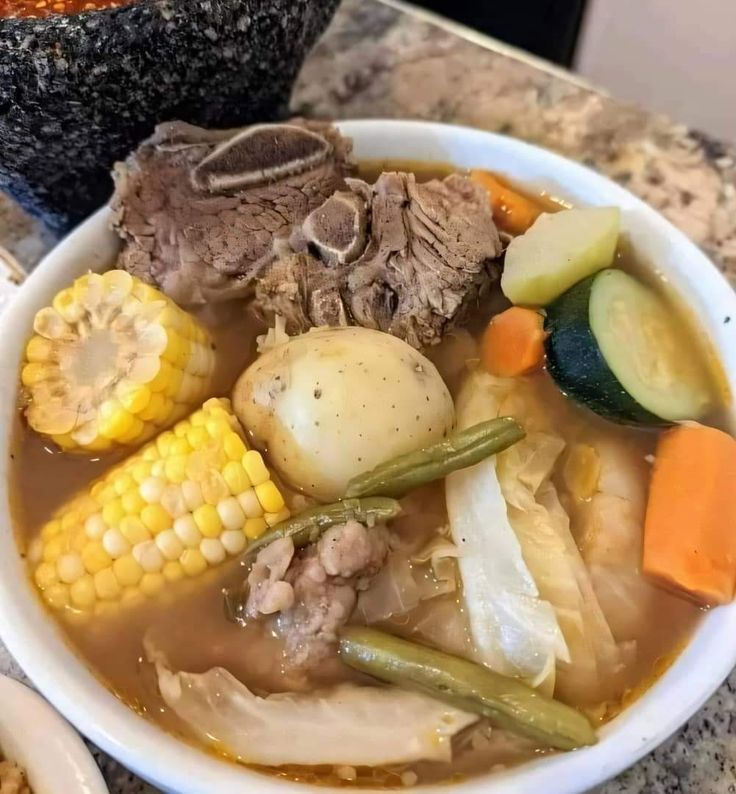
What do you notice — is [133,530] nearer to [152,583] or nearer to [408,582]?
[152,583]

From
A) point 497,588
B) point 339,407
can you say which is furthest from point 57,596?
point 497,588

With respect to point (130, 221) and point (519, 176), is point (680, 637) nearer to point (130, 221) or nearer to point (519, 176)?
point (519, 176)

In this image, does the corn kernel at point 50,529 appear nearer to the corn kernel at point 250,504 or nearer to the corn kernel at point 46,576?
the corn kernel at point 46,576

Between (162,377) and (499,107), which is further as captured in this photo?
(499,107)

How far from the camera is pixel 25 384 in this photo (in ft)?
3.38

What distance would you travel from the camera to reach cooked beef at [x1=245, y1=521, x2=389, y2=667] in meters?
0.89

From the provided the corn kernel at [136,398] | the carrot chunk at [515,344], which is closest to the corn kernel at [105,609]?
the corn kernel at [136,398]

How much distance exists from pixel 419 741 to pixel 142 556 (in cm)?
34

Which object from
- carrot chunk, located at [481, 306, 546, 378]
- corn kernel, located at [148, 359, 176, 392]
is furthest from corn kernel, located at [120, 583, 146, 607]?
carrot chunk, located at [481, 306, 546, 378]

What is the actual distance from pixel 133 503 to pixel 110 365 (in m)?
0.18

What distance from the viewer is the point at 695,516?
936mm

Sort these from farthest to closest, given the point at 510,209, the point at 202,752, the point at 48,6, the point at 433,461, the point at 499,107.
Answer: the point at 499,107
the point at 510,209
the point at 48,6
the point at 433,461
the point at 202,752

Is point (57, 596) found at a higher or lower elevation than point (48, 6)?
lower

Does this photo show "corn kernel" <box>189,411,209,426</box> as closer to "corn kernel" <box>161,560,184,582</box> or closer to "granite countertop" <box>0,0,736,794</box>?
"corn kernel" <box>161,560,184,582</box>
